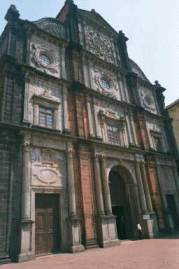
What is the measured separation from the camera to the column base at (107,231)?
44.4ft

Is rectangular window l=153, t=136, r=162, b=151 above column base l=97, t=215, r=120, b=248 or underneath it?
above

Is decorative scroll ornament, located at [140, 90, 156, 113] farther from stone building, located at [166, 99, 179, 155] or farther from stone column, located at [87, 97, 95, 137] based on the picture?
stone column, located at [87, 97, 95, 137]

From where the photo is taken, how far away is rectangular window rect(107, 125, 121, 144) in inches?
718

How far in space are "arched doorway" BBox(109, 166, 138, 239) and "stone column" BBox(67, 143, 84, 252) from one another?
14.7ft

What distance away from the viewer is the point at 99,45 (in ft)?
74.2

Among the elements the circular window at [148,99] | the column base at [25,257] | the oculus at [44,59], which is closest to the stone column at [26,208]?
the column base at [25,257]

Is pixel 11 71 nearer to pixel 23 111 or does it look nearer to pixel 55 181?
pixel 23 111

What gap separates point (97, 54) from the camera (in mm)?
21672

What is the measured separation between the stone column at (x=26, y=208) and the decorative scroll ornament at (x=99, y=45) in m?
12.5

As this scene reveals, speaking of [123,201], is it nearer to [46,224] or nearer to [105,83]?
[46,224]

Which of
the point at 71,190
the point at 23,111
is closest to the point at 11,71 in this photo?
the point at 23,111

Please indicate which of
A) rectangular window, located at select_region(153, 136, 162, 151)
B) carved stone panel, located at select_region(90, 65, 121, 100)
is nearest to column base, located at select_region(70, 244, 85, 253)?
carved stone panel, located at select_region(90, 65, 121, 100)

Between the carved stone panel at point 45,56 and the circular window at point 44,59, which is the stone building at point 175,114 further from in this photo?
the circular window at point 44,59

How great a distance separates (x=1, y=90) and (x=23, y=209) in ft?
24.3
